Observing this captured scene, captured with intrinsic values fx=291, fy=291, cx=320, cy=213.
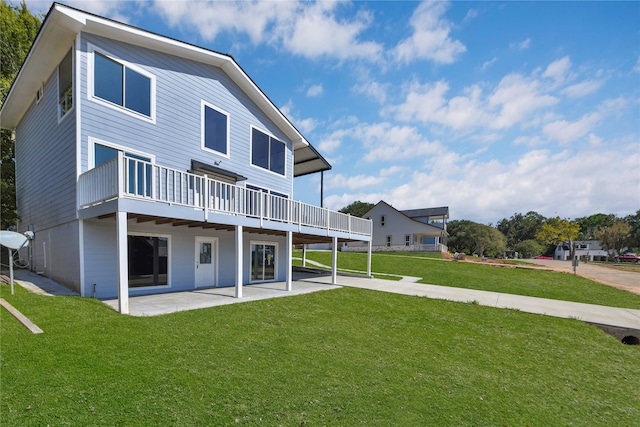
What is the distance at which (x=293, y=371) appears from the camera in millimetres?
4449

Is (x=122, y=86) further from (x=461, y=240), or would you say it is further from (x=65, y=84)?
(x=461, y=240)

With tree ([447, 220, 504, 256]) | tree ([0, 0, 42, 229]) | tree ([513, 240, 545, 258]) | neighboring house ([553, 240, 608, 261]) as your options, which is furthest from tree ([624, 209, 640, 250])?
tree ([0, 0, 42, 229])

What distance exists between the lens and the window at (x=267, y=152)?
13591mm

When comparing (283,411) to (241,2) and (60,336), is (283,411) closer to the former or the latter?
(60,336)

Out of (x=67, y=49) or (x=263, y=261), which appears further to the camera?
(x=263, y=261)

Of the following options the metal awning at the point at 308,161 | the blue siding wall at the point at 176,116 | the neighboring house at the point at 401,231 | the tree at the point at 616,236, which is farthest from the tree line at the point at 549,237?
the blue siding wall at the point at 176,116

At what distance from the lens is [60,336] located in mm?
4656

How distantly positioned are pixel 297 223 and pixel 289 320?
495cm

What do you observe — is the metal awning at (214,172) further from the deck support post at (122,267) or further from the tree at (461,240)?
the tree at (461,240)

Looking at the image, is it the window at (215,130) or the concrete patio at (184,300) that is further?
the window at (215,130)

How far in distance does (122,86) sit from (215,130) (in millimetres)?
3436

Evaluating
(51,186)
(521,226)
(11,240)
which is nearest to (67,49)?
(51,186)

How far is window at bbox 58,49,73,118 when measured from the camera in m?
8.66

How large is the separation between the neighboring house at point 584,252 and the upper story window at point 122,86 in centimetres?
7609
